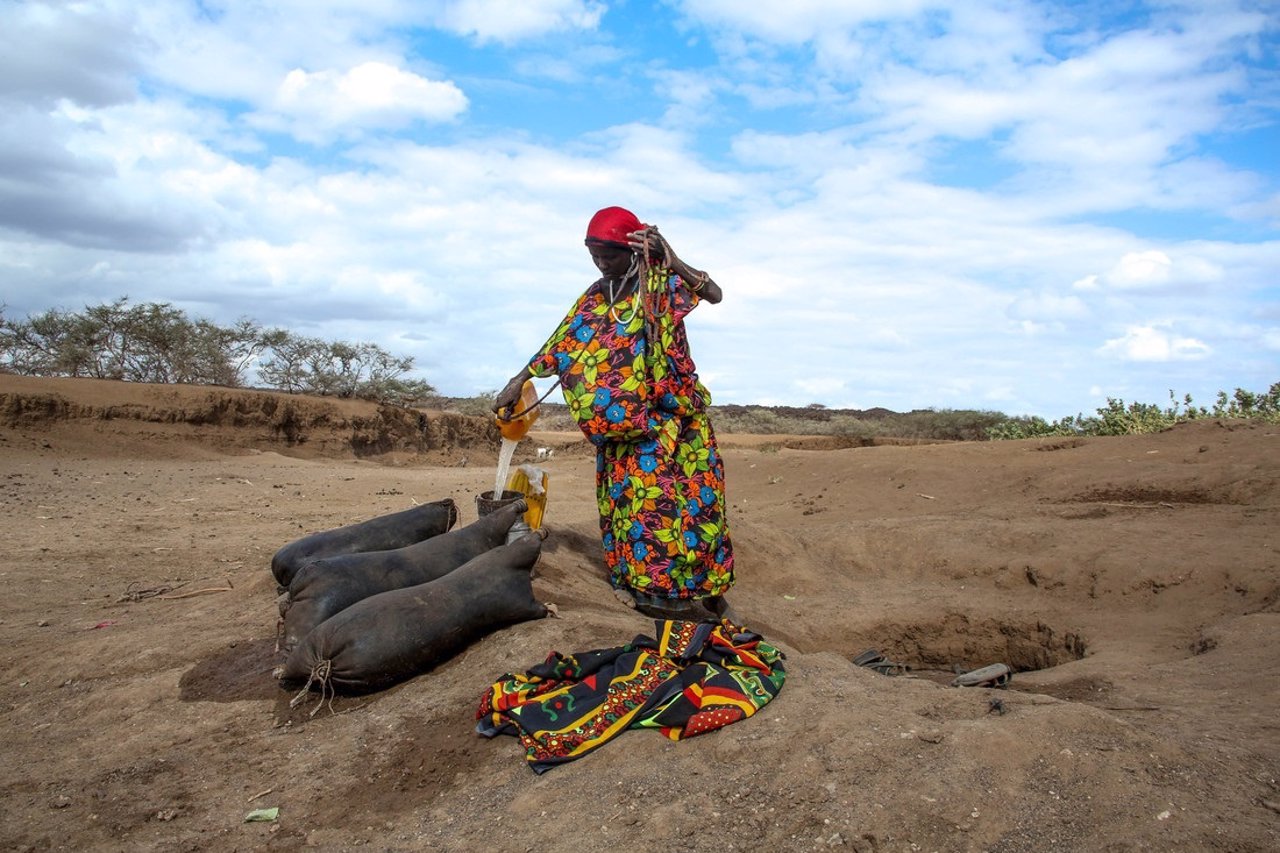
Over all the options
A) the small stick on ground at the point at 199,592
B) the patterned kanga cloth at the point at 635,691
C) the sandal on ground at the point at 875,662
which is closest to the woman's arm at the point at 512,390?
the patterned kanga cloth at the point at 635,691

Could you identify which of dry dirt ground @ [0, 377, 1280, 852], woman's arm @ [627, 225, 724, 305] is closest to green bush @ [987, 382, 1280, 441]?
dry dirt ground @ [0, 377, 1280, 852]

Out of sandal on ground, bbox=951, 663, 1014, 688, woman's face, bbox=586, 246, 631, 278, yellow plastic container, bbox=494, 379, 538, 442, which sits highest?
woman's face, bbox=586, 246, 631, 278

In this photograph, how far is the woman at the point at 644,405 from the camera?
4398 mm

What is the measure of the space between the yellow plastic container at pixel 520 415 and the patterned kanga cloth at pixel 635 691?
162 cm

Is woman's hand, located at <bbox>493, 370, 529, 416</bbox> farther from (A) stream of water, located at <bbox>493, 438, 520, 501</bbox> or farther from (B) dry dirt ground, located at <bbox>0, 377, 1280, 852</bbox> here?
(B) dry dirt ground, located at <bbox>0, 377, 1280, 852</bbox>

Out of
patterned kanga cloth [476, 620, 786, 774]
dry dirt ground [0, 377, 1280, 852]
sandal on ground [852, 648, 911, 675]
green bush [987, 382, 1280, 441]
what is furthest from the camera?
green bush [987, 382, 1280, 441]

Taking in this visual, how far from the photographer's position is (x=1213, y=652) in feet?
13.4

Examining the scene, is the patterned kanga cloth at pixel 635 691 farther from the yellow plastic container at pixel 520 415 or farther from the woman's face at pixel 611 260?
the woman's face at pixel 611 260

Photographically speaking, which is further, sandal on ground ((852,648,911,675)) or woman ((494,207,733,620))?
sandal on ground ((852,648,911,675))

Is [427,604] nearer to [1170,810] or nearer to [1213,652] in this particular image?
[1170,810]

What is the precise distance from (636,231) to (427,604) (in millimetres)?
2141

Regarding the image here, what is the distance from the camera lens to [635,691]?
10.2 feet

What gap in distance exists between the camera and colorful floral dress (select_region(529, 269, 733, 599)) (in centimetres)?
439

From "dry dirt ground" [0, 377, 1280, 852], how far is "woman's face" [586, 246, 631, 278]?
173 cm
